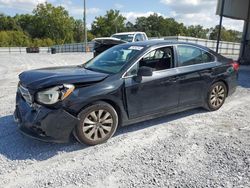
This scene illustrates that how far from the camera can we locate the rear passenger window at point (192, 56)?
4.79 meters

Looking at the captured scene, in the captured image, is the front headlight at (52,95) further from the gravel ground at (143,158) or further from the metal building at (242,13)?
the metal building at (242,13)

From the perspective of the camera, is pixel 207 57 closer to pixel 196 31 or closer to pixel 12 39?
pixel 12 39

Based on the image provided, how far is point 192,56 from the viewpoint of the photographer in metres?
5.00

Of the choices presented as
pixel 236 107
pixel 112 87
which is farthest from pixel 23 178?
pixel 236 107

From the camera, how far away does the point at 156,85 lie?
434 cm

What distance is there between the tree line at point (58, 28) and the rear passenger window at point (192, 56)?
5949cm

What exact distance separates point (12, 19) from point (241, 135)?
265ft

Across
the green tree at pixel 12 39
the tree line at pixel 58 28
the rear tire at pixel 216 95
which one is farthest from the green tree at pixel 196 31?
the rear tire at pixel 216 95

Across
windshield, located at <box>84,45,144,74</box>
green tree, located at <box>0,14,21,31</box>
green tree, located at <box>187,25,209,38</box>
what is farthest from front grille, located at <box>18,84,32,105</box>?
green tree, located at <box>187,25,209,38</box>

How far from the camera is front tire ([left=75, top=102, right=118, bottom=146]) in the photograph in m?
3.71

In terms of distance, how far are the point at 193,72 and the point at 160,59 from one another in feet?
2.37

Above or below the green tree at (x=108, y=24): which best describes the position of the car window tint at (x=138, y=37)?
below

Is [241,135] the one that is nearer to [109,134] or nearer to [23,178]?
[109,134]

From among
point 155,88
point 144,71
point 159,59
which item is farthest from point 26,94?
point 159,59
